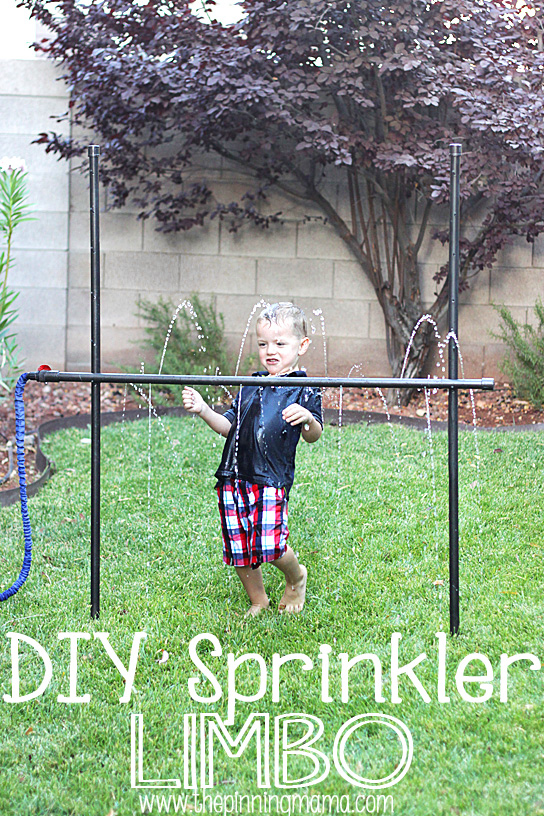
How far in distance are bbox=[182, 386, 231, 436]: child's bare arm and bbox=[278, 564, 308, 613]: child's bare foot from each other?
0.57 metres

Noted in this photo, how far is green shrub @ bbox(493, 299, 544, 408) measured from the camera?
5934 mm

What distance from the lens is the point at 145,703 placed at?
2299 millimetres

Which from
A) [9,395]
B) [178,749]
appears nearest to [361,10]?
[9,395]

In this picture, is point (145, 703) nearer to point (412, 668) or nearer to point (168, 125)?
point (412, 668)

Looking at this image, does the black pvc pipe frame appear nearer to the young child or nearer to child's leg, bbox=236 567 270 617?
the young child

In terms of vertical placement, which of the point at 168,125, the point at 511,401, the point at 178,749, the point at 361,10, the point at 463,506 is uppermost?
the point at 361,10

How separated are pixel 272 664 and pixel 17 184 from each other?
379 cm

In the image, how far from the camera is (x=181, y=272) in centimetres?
703

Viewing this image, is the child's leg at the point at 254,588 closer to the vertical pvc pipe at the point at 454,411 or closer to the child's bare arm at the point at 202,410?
the child's bare arm at the point at 202,410

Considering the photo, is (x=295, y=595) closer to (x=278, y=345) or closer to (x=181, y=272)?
(x=278, y=345)

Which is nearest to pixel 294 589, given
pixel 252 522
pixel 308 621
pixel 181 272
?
pixel 308 621

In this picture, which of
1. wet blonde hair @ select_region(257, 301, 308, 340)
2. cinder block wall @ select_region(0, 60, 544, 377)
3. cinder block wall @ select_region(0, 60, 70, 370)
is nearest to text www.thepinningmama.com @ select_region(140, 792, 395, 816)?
wet blonde hair @ select_region(257, 301, 308, 340)

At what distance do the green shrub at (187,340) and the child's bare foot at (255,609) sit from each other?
3.57m

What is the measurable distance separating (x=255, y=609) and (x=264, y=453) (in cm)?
55
